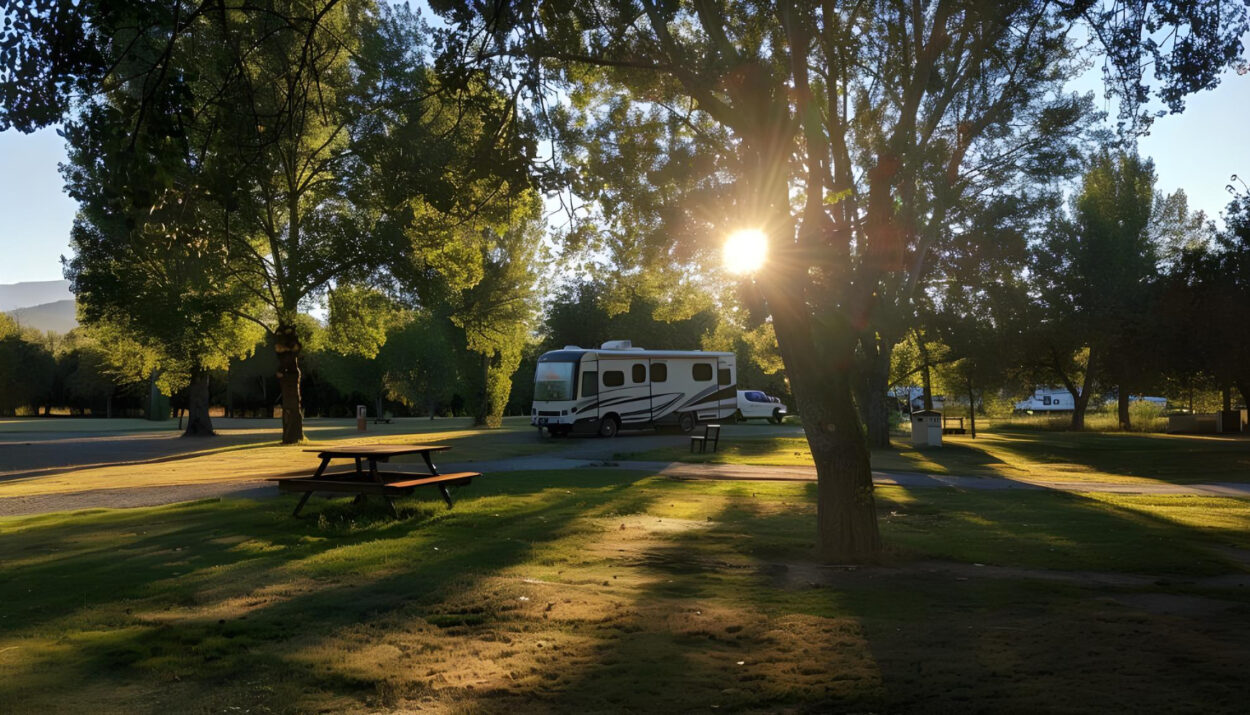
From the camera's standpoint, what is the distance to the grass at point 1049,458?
20389 mm

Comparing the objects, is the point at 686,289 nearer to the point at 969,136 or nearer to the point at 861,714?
the point at 969,136

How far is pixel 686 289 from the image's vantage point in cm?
3053

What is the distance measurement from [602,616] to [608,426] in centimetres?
2646

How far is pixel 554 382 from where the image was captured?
31.8 metres

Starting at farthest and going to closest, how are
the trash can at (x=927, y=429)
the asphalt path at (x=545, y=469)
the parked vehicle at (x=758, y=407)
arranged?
the parked vehicle at (x=758, y=407)
the trash can at (x=927, y=429)
the asphalt path at (x=545, y=469)

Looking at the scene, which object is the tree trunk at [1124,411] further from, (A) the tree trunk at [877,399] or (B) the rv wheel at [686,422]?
(B) the rv wheel at [686,422]

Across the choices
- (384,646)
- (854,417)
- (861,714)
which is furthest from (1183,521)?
(384,646)

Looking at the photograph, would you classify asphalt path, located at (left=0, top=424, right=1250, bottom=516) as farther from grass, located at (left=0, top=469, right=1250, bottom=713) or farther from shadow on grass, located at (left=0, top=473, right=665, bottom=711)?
grass, located at (left=0, top=469, right=1250, bottom=713)

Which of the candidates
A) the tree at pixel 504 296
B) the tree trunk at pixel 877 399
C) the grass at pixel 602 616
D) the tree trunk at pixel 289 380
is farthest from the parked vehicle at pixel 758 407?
the grass at pixel 602 616

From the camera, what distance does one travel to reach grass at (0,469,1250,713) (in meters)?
4.52

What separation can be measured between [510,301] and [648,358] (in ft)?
20.5

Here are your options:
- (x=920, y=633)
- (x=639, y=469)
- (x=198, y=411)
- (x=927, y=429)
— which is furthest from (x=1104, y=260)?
(x=920, y=633)

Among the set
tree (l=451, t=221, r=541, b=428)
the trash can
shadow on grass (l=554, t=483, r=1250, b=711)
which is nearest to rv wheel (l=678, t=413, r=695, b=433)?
tree (l=451, t=221, r=541, b=428)

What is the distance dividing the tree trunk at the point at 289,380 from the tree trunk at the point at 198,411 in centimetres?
966
